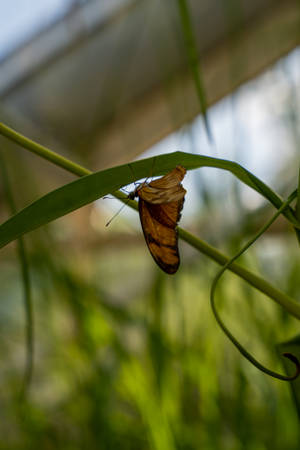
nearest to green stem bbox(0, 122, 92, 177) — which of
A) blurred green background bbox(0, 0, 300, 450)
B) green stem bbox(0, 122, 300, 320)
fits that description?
green stem bbox(0, 122, 300, 320)

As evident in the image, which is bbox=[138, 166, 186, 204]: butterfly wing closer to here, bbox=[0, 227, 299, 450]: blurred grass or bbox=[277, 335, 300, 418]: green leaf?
bbox=[277, 335, 300, 418]: green leaf

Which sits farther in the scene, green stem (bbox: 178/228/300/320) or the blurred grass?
the blurred grass

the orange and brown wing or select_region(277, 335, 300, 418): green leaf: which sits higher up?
the orange and brown wing

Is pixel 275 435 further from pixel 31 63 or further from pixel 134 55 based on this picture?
pixel 31 63

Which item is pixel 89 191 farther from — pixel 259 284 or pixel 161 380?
pixel 161 380

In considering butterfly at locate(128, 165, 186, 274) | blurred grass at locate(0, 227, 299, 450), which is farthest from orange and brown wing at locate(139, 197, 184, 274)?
blurred grass at locate(0, 227, 299, 450)

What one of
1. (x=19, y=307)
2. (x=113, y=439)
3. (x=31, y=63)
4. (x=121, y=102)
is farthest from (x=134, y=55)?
(x=19, y=307)

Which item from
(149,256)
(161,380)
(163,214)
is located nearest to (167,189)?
(163,214)

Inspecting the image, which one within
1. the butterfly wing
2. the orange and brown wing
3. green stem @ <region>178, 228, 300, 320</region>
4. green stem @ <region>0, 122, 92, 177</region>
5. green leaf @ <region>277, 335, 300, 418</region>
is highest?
green stem @ <region>0, 122, 92, 177</region>
